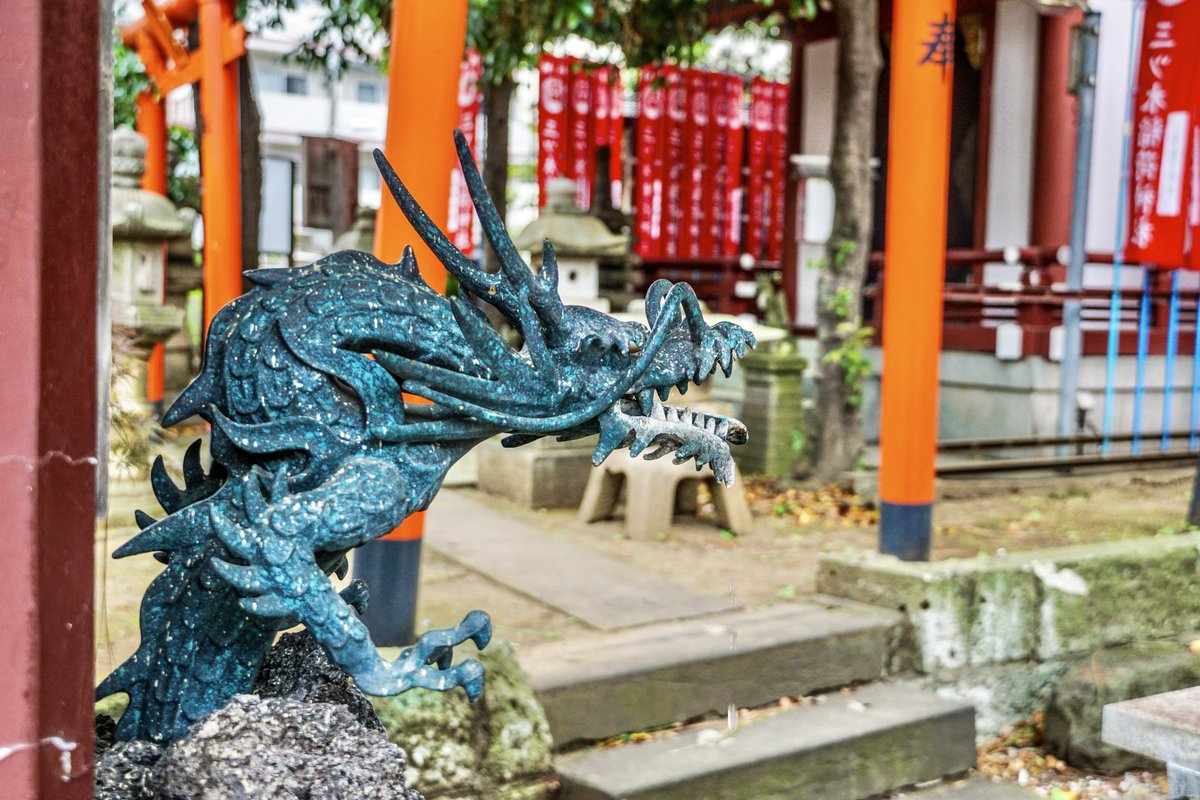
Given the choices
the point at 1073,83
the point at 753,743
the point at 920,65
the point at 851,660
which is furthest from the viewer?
the point at 1073,83

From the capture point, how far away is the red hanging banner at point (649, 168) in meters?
14.1

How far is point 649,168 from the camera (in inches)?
558

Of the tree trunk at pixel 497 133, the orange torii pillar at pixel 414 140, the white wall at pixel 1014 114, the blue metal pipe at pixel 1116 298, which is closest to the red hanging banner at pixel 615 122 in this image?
the tree trunk at pixel 497 133

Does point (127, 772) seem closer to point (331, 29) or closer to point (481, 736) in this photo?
point (481, 736)

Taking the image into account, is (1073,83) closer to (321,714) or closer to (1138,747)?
(1138,747)

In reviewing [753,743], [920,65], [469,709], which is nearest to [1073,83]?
[920,65]

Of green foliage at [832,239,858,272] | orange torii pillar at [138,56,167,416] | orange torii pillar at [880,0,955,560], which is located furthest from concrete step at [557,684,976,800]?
orange torii pillar at [138,56,167,416]

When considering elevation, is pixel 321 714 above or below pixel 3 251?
below

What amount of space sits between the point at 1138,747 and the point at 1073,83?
288 inches

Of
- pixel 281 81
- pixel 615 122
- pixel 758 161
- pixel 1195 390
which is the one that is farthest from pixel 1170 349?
pixel 281 81

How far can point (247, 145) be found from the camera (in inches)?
380

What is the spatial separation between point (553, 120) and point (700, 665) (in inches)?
391

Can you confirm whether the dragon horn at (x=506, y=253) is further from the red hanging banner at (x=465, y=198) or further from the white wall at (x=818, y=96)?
the white wall at (x=818, y=96)

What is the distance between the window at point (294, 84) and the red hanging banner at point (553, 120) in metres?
23.7
